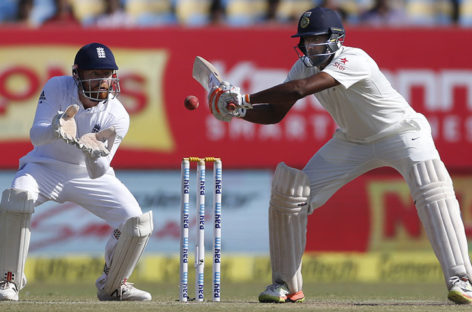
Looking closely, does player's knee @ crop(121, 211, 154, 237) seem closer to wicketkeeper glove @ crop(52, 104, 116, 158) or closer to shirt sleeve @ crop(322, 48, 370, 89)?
wicketkeeper glove @ crop(52, 104, 116, 158)

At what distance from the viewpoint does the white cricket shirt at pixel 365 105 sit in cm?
562

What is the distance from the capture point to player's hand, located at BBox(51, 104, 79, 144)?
5441mm

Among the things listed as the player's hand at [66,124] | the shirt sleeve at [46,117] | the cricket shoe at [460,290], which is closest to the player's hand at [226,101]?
the player's hand at [66,124]

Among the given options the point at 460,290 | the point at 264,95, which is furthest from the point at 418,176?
the point at 264,95

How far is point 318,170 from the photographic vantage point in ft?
18.9

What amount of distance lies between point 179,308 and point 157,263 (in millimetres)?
3605

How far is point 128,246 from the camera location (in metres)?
5.86

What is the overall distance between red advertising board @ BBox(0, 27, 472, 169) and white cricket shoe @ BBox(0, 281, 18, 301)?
3.19 meters

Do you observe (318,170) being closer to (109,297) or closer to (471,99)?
(109,297)

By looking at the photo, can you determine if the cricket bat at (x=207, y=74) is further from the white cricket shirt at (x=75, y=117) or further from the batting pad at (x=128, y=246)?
the batting pad at (x=128, y=246)

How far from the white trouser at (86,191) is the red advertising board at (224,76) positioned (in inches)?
112

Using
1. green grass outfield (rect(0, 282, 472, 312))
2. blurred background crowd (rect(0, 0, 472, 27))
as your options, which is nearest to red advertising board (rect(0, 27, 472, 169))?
blurred background crowd (rect(0, 0, 472, 27))

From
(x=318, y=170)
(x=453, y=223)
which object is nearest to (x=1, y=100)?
(x=318, y=170)

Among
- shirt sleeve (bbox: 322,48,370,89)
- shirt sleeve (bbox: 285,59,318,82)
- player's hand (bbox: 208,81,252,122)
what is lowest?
player's hand (bbox: 208,81,252,122)
